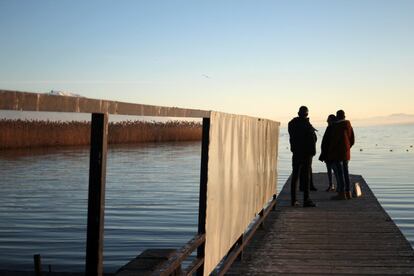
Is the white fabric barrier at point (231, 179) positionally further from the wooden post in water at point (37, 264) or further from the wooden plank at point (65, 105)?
the wooden post in water at point (37, 264)

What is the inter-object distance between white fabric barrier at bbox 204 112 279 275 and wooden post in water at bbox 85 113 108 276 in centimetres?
185

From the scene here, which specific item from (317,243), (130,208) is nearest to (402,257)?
(317,243)

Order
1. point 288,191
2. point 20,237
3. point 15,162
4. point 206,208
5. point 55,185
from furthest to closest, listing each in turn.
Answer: point 15,162
point 55,185
point 288,191
point 20,237
point 206,208

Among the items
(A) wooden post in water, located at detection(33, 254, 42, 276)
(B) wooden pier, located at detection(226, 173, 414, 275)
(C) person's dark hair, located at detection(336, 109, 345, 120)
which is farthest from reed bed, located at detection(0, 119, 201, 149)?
(A) wooden post in water, located at detection(33, 254, 42, 276)

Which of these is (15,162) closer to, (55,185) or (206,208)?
(55,185)

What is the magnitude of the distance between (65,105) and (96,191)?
1.61ft

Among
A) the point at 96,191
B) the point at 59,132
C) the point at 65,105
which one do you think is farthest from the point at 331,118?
the point at 59,132

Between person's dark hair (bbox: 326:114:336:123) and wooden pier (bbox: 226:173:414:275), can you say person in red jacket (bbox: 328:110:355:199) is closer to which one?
person's dark hair (bbox: 326:114:336:123)

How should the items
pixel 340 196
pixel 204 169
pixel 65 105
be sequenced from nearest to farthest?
pixel 65 105 < pixel 204 169 < pixel 340 196

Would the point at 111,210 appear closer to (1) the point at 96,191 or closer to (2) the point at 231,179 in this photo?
(2) the point at 231,179

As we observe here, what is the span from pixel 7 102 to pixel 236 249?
4836 millimetres

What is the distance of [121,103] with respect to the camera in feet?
9.48

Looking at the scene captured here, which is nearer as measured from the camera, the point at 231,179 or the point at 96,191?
the point at 96,191

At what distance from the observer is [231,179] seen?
18.6 ft
